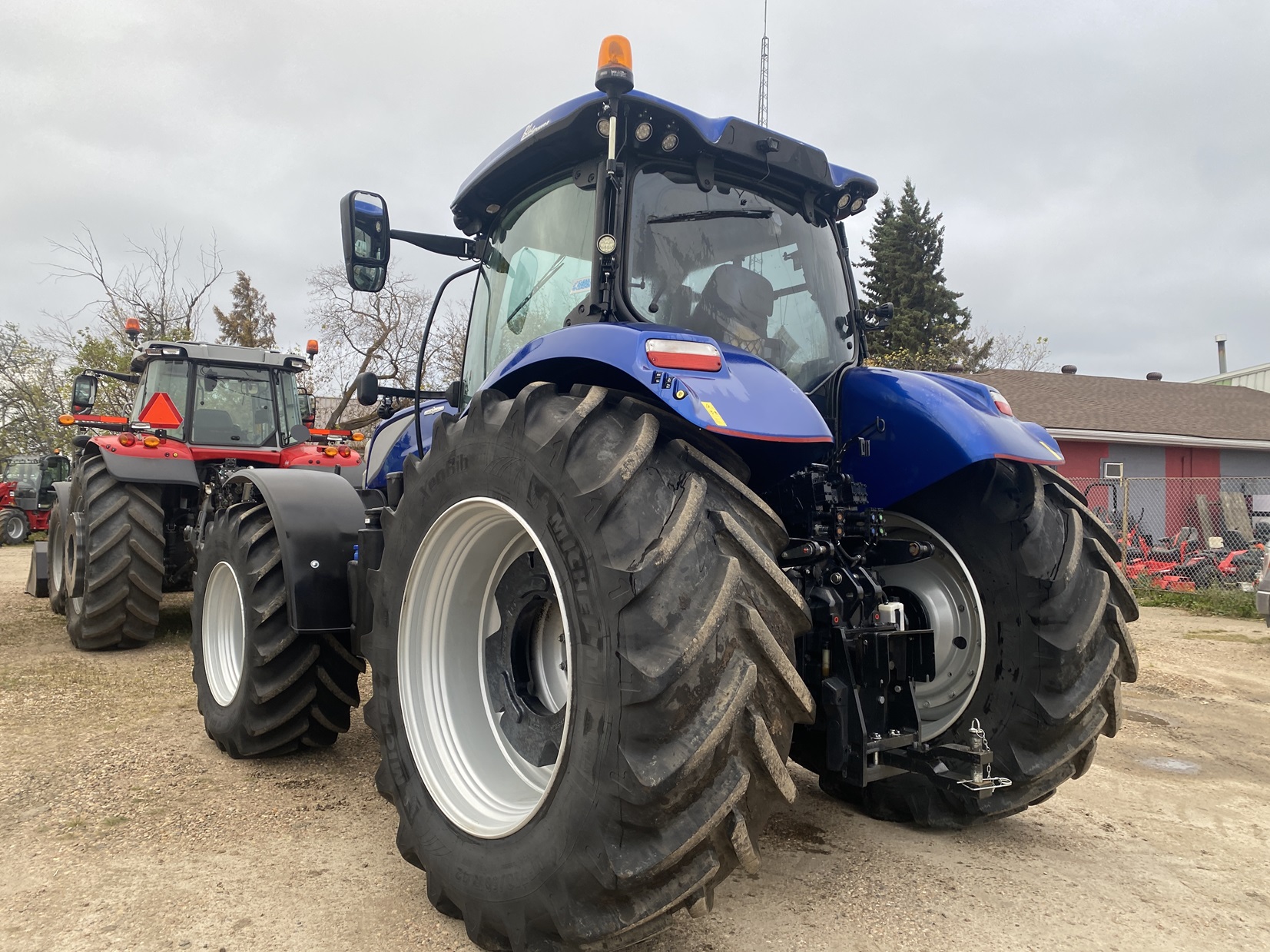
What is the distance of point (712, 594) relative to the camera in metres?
1.99

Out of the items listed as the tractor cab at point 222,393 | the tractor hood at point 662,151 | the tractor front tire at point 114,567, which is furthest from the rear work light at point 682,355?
the tractor cab at point 222,393

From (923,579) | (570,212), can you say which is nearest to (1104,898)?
(923,579)

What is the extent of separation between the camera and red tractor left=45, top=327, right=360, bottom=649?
6.69m

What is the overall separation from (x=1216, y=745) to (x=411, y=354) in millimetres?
22950

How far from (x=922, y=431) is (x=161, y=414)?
7270mm

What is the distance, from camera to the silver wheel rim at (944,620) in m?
3.16

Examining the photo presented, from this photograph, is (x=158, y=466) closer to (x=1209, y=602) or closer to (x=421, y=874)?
(x=421, y=874)

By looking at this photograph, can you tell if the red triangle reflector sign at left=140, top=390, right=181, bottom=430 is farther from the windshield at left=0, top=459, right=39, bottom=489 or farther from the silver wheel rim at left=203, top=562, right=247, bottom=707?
the windshield at left=0, top=459, right=39, bottom=489

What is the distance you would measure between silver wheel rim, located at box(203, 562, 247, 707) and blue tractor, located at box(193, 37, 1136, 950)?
357 mm

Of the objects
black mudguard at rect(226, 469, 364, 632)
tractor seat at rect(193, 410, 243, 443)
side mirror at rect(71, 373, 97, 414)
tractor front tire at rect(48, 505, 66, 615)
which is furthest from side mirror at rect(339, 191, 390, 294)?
side mirror at rect(71, 373, 97, 414)

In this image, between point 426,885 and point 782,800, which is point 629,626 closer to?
point 782,800

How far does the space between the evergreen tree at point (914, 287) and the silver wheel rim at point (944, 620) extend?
30.8 meters

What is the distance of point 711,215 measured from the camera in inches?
119

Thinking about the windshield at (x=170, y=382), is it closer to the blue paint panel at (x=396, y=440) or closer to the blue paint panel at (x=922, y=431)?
the blue paint panel at (x=396, y=440)
